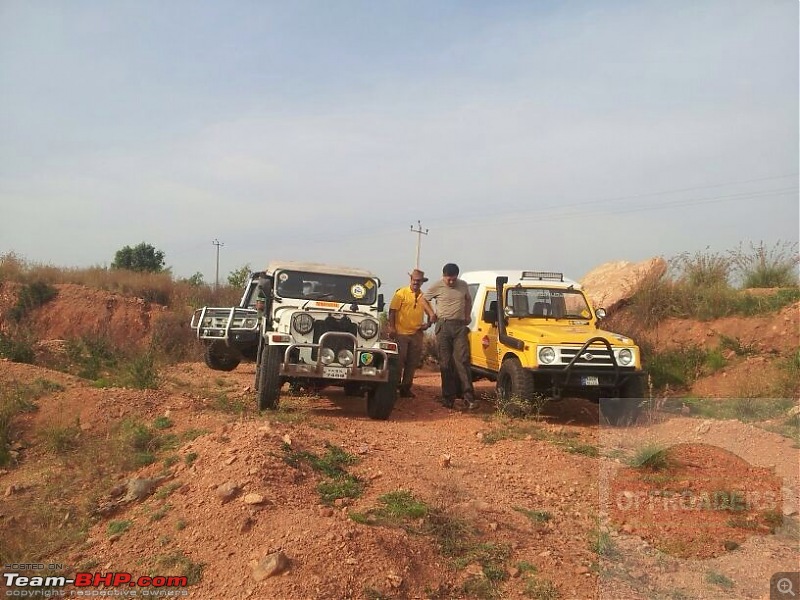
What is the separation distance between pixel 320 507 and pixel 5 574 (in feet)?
6.98

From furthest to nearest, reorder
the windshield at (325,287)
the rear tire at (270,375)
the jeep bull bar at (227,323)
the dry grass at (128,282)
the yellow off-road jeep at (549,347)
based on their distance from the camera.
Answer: the dry grass at (128,282)
the jeep bull bar at (227,323)
the windshield at (325,287)
the yellow off-road jeep at (549,347)
the rear tire at (270,375)

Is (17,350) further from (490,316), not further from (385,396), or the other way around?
(490,316)

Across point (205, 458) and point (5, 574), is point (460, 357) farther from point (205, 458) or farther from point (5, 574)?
point (5, 574)

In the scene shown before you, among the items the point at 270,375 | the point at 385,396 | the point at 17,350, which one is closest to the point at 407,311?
the point at 385,396

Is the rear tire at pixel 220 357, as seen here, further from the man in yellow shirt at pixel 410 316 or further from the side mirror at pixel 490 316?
the side mirror at pixel 490 316

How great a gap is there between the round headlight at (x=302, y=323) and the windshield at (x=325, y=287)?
873mm

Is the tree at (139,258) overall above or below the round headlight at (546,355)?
above

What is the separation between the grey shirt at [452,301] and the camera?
30.1ft

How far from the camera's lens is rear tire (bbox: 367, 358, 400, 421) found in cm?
816

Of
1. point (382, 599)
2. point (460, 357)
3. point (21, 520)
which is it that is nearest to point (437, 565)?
point (382, 599)

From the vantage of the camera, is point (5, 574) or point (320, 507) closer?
point (5, 574)

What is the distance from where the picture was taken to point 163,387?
361 inches

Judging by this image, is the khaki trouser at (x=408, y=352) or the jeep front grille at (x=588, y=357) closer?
the jeep front grille at (x=588, y=357)

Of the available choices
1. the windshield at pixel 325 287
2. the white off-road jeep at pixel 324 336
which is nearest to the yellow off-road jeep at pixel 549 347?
the white off-road jeep at pixel 324 336
